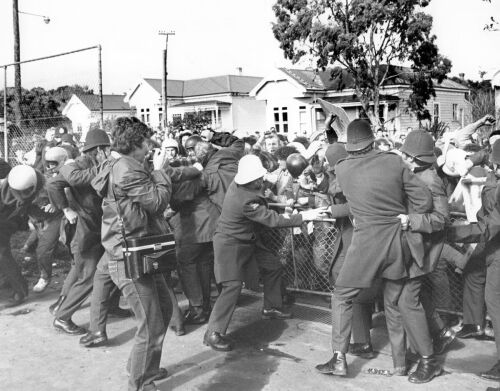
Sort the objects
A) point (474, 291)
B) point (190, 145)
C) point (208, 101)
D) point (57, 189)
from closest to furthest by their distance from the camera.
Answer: point (474, 291) → point (57, 189) → point (190, 145) → point (208, 101)

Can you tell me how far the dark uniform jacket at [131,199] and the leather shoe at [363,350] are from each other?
196cm

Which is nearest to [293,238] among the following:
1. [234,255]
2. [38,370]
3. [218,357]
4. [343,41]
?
[234,255]

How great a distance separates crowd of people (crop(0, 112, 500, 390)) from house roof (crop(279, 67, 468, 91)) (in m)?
30.0

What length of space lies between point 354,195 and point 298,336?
5.88 feet

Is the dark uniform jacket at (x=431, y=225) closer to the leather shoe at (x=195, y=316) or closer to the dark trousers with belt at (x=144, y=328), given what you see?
the dark trousers with belt at (x=144, y=328)

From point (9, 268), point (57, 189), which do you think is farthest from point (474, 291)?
point (9, 268)

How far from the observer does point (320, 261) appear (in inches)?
247

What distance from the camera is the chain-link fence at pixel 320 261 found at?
5.45m

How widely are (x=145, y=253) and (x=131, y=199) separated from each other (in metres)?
0.41

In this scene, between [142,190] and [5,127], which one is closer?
[142,190]

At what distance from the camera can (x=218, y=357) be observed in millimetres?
5270

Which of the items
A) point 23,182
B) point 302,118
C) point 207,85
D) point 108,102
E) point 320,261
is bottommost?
point 320,261

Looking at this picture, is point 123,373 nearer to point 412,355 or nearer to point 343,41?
point 412,355

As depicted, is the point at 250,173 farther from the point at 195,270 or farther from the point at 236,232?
the point at 195,270
